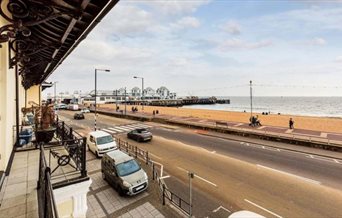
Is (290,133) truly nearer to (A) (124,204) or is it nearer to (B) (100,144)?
(B) (100,144)

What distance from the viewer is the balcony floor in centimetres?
526

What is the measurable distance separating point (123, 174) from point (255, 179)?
26.5 feet

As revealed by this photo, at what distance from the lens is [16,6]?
4535 mm

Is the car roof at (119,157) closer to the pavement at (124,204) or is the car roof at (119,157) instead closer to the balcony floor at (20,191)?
the pavement at (124,204)

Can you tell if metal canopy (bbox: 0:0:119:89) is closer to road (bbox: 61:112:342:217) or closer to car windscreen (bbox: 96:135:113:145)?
road (bbox: 61:112:342:217)

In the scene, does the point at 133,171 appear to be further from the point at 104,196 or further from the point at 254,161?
the point at 254,161

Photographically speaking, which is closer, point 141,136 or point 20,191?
point 20,191

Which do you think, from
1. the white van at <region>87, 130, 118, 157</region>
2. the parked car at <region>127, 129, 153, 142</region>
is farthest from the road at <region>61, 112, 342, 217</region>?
the white van at <region>87, 130, 118, 157</region>

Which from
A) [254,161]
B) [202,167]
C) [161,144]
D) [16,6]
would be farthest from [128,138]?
[16,6]

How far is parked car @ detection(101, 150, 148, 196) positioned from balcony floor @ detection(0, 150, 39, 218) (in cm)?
430

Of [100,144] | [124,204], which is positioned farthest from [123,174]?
[100,144]

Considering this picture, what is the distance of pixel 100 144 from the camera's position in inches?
719

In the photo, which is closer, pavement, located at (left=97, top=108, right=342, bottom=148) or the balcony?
the balcony

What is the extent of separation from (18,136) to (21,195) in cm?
603
